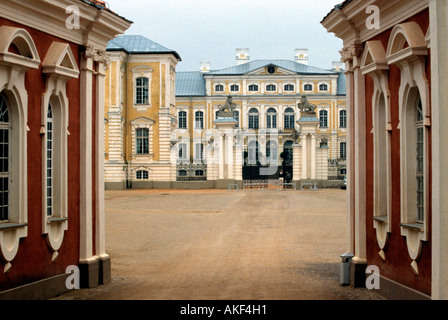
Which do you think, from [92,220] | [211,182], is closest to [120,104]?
[211,182]

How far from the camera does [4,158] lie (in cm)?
891

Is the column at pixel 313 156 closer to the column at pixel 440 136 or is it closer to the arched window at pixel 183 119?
the arched window at pixel 183 119

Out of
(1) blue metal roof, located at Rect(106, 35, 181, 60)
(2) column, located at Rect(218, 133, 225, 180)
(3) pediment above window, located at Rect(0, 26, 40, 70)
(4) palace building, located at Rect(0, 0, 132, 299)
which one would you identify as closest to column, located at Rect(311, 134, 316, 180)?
(2) column, located at Rect(218, 133, 225, 180)

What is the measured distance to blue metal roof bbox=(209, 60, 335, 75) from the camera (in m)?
69.6

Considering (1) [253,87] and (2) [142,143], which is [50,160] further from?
(1) [253,87]

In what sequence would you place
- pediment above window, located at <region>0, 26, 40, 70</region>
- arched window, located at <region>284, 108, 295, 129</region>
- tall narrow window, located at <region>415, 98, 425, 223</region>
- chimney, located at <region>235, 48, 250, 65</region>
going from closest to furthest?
pediment above window, located at <region>0, 26, 40, 70</region>
tall narrow window, located at <region>415, 98, 425, 223</region>
arched window, located at <region>284, 108, 295, 129</region>
chimney, located at <region>235, 48, 250, 65</region>

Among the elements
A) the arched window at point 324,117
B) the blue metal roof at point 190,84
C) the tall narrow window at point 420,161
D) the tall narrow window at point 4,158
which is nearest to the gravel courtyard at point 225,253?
the tall narrow window at point 4,158

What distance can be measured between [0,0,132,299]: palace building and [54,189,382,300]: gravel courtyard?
823mm

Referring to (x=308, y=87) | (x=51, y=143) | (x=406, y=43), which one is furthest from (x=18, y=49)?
(x=308, y=87)

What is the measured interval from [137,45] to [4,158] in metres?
38.9

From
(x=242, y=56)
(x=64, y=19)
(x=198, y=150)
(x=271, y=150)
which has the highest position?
(x=242, y=56)

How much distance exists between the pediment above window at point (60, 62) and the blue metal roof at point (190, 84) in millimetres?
60783

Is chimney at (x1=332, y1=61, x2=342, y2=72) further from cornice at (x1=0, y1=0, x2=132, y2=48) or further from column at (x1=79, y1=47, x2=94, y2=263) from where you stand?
column at (x1=79, y1=47, x2=94, y2=263)
